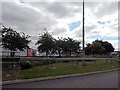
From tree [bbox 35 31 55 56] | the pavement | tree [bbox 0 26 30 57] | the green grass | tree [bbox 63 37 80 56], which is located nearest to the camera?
the pavement

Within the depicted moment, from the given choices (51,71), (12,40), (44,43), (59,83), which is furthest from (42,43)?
(59,83)

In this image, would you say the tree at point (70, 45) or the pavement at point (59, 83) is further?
the tree at point (70, 45)

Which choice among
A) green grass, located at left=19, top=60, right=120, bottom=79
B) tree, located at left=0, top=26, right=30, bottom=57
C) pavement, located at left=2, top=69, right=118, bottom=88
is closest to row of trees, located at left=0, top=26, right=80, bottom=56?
tree, located at left=0, top=26, right=30, bottom=57

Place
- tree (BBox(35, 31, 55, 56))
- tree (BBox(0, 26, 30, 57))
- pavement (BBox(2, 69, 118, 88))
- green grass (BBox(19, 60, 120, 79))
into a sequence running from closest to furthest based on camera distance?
pavement (BBox(2, 69, 118, 88)) → green grass (BBox(19, 60, 120, 79)) → tree (BBox(0, 26, 30, 57)) → tree (BBox(35, 31, 55, 56))

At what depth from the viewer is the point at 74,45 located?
59.0 metres

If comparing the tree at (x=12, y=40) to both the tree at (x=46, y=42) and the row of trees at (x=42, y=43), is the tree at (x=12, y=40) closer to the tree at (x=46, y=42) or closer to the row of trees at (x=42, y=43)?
the row of trees at (x=42, y=43)

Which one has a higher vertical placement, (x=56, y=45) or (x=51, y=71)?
(x=56, y=45)

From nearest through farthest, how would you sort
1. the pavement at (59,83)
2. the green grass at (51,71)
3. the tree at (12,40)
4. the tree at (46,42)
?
1. the pavement at (59,83)
2. the green grass at (51,71)
3. the tree at (12,40)
4. the tree at (46,42)

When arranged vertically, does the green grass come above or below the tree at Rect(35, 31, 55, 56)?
below

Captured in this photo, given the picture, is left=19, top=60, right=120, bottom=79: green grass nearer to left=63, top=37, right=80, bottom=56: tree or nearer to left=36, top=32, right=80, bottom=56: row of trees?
left=36, top=32, right=80, bottom=56: row of trees

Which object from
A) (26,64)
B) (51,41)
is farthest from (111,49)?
(26,64)

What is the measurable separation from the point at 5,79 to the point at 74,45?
48605mm

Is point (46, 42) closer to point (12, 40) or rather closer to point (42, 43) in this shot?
point (42, 43)

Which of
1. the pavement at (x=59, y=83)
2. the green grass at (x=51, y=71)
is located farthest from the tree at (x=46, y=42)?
the pavement at (x=59, y=83)
